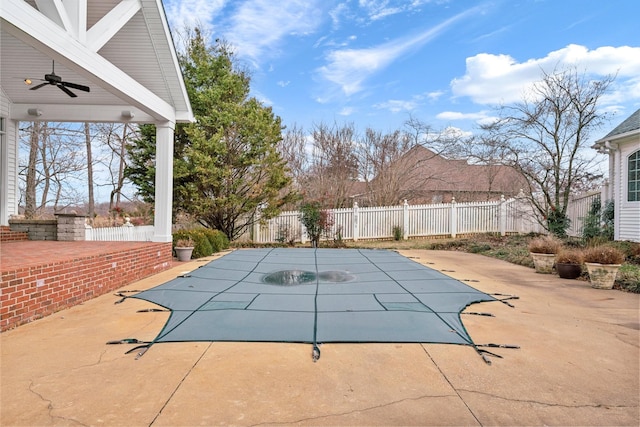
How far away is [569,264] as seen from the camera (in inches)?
253

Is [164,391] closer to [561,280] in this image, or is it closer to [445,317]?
[445,317]

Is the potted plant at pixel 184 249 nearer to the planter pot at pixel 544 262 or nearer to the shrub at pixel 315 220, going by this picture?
the shrub at pixel 315 220

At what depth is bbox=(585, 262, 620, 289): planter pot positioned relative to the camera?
5.56m

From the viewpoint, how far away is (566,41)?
10258mm

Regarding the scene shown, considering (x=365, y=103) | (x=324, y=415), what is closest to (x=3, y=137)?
(x=324, y=415)

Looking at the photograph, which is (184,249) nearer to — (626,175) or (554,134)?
(554,134)

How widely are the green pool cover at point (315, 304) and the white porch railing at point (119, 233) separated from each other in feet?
8.46

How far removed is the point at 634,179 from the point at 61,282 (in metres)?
12.5

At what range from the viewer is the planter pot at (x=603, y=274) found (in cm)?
556

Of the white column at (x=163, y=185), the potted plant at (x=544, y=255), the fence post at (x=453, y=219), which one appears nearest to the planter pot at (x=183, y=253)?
the white column at (x=163, y=185)

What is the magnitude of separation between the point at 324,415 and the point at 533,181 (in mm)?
12122

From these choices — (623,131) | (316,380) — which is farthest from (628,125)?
(316,380)

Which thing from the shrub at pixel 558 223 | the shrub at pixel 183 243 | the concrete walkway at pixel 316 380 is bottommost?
the concrete walkway at pixel 316 380

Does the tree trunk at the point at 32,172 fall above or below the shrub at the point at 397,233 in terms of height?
above
